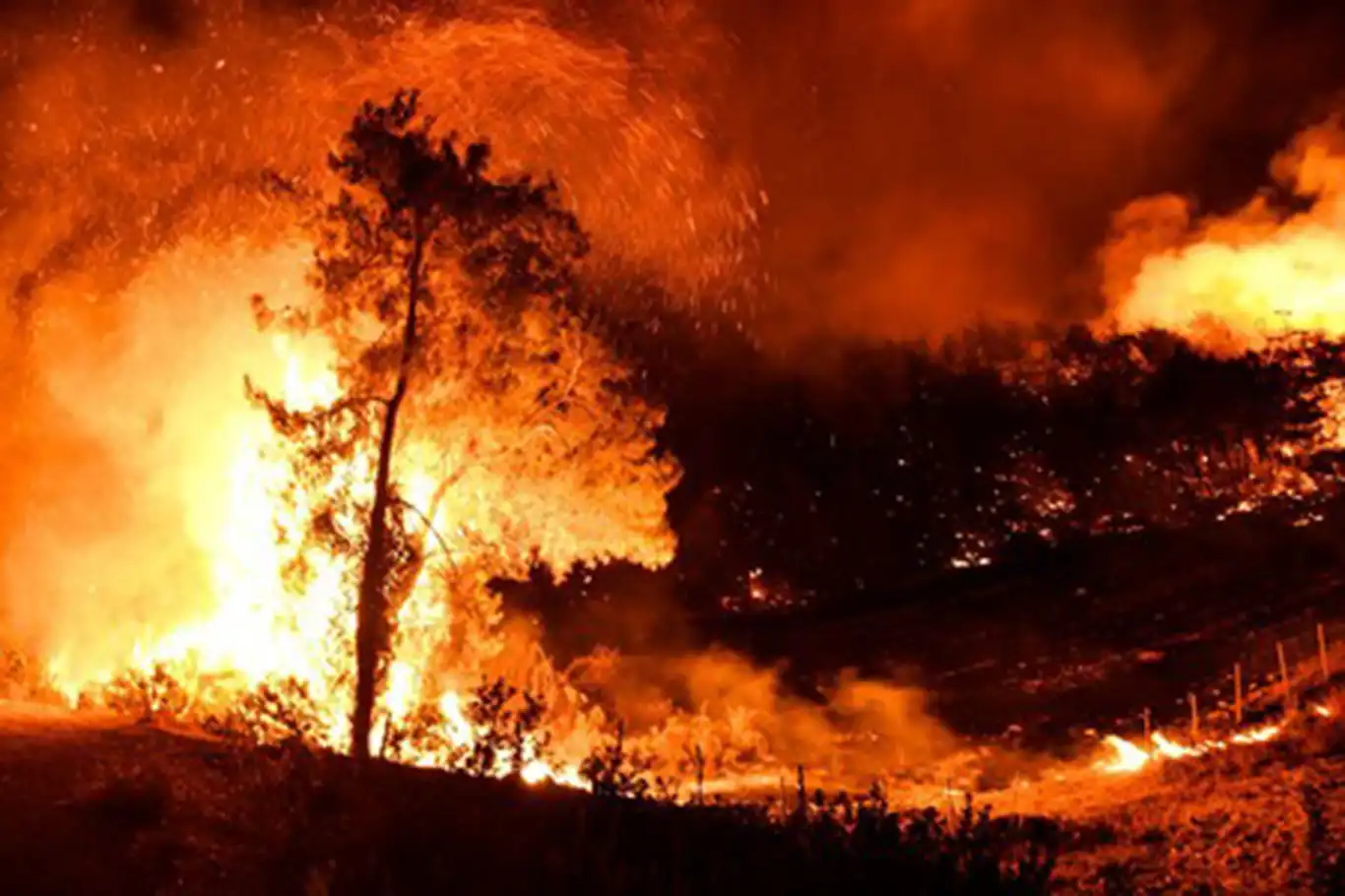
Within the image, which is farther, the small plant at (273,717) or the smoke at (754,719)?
the smoke at (754,719)

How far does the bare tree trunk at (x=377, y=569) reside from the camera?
13.2 meters

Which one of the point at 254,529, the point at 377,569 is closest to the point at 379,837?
the point at 377,569

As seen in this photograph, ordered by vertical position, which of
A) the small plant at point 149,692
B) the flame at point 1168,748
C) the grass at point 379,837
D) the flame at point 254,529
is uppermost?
the flame at point 254,529

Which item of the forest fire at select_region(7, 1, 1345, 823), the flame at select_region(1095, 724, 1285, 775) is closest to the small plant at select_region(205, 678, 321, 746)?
the forest fire at select_region(7, 1, 1345, 823)

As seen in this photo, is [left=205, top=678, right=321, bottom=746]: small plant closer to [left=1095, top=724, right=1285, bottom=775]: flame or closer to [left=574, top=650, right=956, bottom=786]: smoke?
[left=574, top=650, right=956, bottom=786]: smoke

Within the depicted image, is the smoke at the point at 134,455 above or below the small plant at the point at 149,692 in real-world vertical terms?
above

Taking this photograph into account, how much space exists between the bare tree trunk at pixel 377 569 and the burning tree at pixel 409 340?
2 cm

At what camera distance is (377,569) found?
44.7 ft

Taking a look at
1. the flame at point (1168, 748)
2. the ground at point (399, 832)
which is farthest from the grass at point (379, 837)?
the flame at point (1168, 748)

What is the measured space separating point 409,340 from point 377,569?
2.75 meters

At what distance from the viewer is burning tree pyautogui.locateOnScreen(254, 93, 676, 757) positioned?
45.4 ft

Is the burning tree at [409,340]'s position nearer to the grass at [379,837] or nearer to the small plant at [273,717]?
the small plant at [273,717]

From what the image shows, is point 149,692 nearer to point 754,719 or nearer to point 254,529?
point 254,529

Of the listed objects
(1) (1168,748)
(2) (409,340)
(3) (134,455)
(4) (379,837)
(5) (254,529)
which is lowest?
(4) (379,837)
